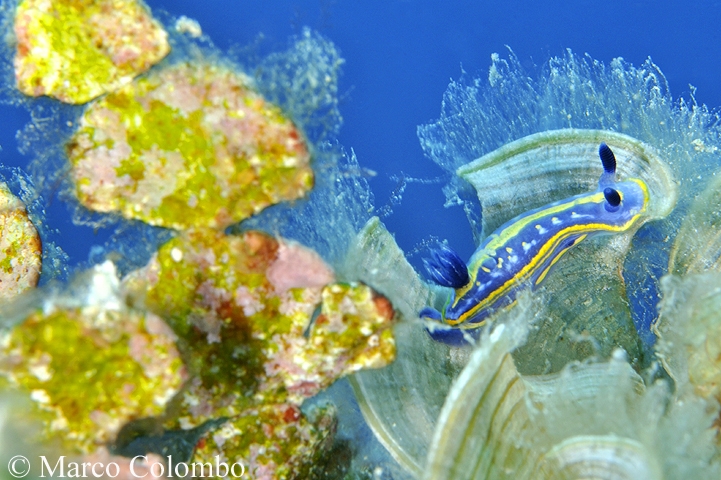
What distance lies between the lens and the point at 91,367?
1.71 metres

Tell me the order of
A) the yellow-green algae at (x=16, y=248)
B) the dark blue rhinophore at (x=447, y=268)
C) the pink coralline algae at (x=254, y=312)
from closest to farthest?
the pink coralline algae at (x=254, y=312) < the dark blue rhinophore at (x=447, y=268) < the yellow-green algae at (x=16, y=248)

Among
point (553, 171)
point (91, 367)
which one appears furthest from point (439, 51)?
point (91, 367)

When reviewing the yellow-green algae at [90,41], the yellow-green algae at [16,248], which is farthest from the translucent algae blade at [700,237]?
the yellow-green algae at [16,248]

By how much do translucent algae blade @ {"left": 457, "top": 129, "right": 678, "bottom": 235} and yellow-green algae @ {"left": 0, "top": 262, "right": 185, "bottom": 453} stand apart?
8.02 ft

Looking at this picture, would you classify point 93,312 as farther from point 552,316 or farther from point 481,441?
point 552,316

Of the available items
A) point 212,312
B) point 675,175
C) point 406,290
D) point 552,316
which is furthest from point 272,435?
point 675,175

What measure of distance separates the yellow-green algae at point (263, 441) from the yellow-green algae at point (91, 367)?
1.84 ft

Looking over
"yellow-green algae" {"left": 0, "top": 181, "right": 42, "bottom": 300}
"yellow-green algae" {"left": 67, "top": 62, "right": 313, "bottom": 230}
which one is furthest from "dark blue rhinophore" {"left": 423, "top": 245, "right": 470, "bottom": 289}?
"yellow-green algae" {"left": 0, "top": 181, "right": 42, "bottom": 300}

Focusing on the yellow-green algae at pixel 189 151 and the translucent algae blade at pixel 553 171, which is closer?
the yellow-green algae at pixel 189 151

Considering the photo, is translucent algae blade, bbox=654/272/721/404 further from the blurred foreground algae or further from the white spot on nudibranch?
the white spot on nudibranch

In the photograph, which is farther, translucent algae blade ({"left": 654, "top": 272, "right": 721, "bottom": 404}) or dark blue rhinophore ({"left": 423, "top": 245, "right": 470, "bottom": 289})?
dark blue rhinophore ({"left": 423, "top": 245, "right": 470, "bottom": 289})

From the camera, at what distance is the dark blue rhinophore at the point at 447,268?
3.10 m

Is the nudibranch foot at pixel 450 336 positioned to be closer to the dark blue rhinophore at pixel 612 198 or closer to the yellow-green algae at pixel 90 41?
the dark blue rhinophore at pixel 612 198

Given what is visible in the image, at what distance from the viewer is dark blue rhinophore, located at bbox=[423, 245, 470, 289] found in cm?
310
